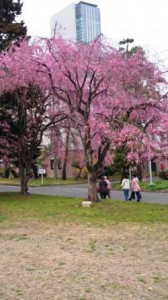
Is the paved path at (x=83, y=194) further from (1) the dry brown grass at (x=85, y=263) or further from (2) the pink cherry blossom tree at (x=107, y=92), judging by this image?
(1) the dry brown grass at (x=85, y=263)

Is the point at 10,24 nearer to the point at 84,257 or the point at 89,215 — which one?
the point at 89,215

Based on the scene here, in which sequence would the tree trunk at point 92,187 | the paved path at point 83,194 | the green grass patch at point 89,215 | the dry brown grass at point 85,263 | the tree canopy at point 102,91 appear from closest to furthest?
the dry brown grass at point 85,263
the green grass patch at point 89,215
the tree canopy at point 102,91
the tree trunk at point 92,187
the paved path at point 83,194

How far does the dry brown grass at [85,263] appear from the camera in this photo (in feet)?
19.4

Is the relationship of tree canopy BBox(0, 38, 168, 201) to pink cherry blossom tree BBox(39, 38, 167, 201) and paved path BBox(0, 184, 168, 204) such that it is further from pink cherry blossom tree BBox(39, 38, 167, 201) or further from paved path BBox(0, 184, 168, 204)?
paved path BBox(0, 184, 168, 204)

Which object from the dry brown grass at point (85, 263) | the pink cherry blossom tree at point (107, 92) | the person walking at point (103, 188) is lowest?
the dry brown grass at point (85, 263)

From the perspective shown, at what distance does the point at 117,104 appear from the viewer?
1845cm

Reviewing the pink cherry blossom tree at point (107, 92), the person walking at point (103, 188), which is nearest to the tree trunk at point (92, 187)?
the pink cherry blossom tree at point (107, 92)

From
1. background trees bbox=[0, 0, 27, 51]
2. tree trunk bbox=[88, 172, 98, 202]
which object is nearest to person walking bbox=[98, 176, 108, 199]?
tree trunk bbox=[88, 172, 98, 202]

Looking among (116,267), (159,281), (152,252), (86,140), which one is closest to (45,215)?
(86,140)

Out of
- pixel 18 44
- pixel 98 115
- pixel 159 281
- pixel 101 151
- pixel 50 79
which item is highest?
pixel 18 44

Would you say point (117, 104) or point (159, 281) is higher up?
point (117, 104)

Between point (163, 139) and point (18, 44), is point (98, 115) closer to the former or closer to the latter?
point (163, 139)

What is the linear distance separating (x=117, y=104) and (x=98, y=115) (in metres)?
1.09

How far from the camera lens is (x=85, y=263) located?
7.66 meters
